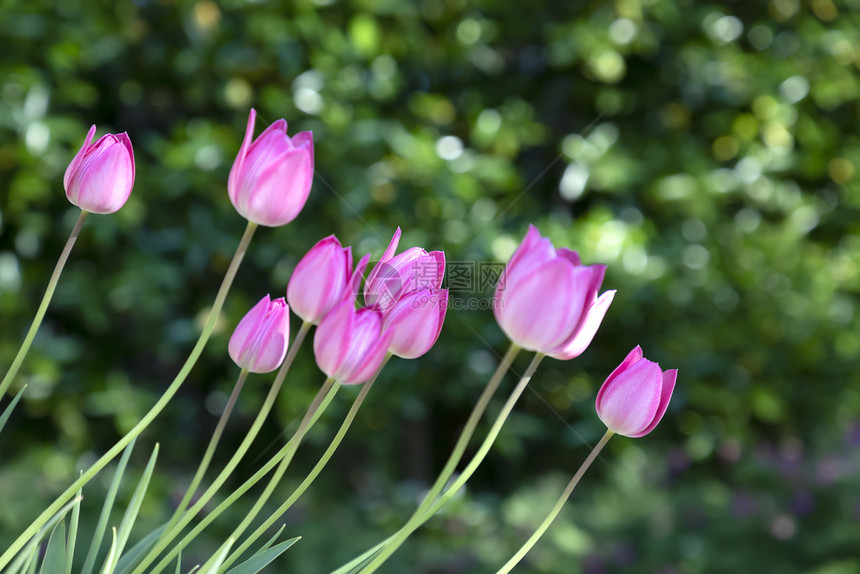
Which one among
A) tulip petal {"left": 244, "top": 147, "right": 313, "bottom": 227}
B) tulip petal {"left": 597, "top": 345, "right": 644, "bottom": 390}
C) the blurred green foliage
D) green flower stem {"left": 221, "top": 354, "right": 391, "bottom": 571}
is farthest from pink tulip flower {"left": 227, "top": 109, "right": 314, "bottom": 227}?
the blurred green foliage

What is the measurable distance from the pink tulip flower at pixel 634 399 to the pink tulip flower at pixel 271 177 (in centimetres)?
22

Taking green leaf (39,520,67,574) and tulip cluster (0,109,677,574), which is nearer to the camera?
tulip cluster (0,109,677,574)

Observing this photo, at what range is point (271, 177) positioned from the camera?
47cm

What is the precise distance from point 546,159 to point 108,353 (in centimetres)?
138

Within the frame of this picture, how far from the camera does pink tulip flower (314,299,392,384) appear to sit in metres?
0.43

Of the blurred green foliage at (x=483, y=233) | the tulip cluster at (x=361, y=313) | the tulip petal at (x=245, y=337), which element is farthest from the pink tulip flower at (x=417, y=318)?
the blurred green foliage at (x=483, y=233)

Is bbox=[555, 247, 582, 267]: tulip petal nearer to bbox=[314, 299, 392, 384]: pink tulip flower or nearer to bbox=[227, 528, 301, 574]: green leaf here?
bbox=[314, 299, 392, 384]: pink tulip flower

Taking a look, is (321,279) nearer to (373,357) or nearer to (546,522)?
(373,357)

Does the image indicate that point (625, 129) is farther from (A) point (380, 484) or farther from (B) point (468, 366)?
(A) point (380, 484)

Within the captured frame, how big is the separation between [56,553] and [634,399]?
0.40 m

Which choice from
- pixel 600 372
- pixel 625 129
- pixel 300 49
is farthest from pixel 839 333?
pixel 300 49

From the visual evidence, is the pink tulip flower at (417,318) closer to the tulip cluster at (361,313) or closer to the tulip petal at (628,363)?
the tulip cluster at (361,313)

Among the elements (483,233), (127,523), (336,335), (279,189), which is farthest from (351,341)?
(483,233)

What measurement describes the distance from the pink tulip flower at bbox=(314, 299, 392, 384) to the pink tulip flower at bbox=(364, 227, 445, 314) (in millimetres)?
47
